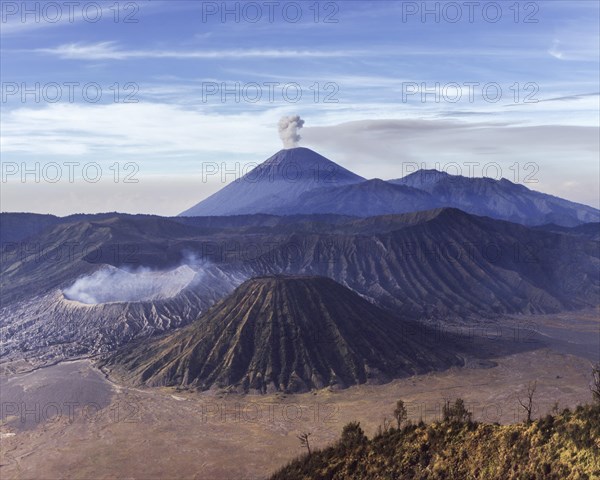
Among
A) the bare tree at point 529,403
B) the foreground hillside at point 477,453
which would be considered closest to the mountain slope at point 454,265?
the bare tree at point 529,403

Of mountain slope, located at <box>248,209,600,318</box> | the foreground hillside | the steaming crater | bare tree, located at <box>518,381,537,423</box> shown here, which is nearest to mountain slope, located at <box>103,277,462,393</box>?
bare tree, located at <box>518,381,537,423</box>

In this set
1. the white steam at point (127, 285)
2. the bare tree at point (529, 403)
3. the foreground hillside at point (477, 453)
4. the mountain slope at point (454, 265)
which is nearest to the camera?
the foreground hillside at point (477, 453)

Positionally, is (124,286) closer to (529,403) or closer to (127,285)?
(127,285)

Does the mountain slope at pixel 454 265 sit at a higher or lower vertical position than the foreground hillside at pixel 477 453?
higher

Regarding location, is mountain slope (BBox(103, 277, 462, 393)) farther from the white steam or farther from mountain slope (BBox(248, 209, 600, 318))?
mountain slope (BBox(248, 209, 600, 318))

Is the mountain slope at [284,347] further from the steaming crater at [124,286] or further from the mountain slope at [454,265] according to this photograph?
the mountain slope at [454,265]

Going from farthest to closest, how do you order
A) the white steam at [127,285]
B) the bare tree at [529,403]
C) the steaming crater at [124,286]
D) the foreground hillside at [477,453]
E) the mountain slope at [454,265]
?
→ the mountain slope at [454,265] → the white steam at [127,285] → the steaming crater at [124,286] → the bare tree at [529,403] → the foreground hillside at [477,453]

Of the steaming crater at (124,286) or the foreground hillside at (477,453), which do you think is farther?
the steaming crater at (124,286)

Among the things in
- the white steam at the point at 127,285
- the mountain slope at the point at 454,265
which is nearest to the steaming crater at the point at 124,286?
the white steam at the point at 127,285
